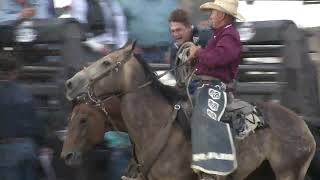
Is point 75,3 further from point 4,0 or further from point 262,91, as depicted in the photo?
point 262,91

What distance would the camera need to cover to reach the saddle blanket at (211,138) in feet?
20.2

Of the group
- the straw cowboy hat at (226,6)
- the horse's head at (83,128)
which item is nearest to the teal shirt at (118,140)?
the horse's head at (83,128)

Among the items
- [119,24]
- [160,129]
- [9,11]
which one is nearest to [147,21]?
[119,24]

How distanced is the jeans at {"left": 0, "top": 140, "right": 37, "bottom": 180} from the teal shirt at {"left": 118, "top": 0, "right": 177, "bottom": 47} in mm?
2045

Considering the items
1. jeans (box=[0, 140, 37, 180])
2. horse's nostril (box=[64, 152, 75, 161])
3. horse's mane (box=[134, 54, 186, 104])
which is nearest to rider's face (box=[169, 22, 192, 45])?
horse's mane (box=[134, 54, 186, 104])

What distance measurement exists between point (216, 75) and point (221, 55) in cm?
23

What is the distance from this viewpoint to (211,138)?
244 inches

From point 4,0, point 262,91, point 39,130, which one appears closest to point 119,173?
point 39,130

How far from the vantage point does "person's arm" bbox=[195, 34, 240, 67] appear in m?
6.18

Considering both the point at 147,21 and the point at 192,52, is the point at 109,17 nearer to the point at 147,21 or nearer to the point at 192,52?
the point at 147,21

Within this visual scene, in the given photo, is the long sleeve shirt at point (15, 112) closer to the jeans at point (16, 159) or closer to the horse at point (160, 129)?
the jeans at point (16, 159)

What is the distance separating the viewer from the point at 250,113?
256 inches

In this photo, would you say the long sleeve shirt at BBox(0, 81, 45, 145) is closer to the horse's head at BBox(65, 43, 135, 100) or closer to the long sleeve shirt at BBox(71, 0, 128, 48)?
the horse's head at BBox(65, 43, 135, 100)

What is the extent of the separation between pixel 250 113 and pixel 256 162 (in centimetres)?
40
